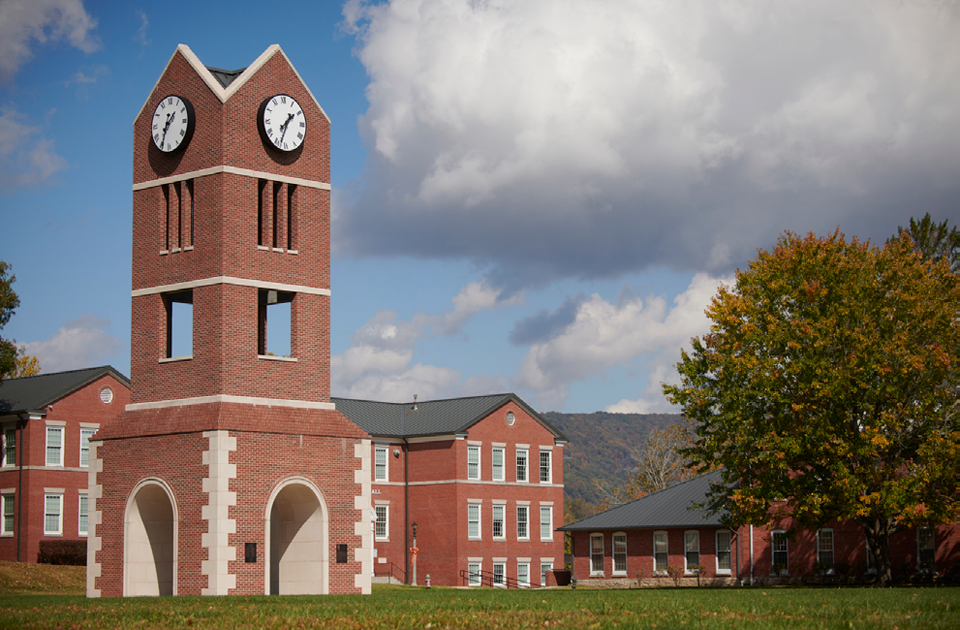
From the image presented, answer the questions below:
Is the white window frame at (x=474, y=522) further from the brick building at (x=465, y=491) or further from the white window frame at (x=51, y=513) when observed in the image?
the white window frame at (x=51, y=513)

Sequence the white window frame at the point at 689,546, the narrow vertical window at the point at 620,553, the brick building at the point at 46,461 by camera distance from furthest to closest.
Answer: the narrow vertical window at the point at 620,553 < the white window frame at the point at 689,546 < the brick building at the point at 46,461

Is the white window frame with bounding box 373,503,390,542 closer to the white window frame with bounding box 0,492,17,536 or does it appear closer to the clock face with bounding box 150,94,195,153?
Result: the white window frame with bounding box 0,492,17,536

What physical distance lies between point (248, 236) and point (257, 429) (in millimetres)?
6081

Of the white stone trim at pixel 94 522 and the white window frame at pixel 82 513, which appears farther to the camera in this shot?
the white window frame at pixel 82 513

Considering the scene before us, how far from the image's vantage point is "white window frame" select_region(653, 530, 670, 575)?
55.8 meters

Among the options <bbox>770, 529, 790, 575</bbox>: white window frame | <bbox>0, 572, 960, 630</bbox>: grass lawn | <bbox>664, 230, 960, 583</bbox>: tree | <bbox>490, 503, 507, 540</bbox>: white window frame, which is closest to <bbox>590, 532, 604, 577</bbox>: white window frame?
<bbox>490, 503, 507, 540</bbox>: white window frame

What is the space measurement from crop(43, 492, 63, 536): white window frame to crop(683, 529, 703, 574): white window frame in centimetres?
3324

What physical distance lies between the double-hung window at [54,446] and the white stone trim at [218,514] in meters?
29.5

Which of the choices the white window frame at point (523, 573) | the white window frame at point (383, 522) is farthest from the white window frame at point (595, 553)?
the white window frame at point (383, 522)

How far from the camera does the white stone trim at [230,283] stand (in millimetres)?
31484

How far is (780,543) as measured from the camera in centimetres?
5169

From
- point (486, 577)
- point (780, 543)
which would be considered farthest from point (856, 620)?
point (486, 577)

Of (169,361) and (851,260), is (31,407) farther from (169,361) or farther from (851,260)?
(851,260)

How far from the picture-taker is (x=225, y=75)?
33875 millimetres
